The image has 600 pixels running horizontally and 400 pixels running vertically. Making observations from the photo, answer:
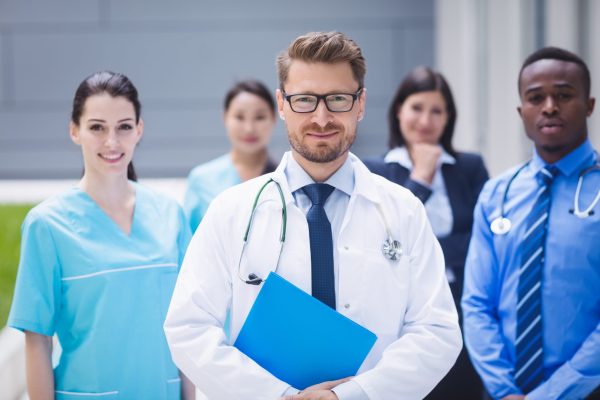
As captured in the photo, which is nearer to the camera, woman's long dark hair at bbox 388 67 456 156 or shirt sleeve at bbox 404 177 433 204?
shirt sleeve at bbox 404 177 433 204

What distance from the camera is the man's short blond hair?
157 centimetres

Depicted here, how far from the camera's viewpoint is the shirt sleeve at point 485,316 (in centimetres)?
200

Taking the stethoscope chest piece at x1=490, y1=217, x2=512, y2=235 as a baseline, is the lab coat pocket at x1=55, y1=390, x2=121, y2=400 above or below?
below

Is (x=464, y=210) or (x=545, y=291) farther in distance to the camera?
(x=464, y=210)

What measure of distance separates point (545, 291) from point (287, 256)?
769mm

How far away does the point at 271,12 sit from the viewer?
22.8 ft

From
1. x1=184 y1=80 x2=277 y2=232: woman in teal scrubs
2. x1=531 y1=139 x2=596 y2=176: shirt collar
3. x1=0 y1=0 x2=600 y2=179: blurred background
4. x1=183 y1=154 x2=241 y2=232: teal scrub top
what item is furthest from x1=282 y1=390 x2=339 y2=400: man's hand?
x1=0 y1=0 x2=600 y2=179: blurred background

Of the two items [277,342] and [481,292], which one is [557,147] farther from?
[277,342]

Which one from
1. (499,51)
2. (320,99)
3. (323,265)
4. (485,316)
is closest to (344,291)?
(323,265)

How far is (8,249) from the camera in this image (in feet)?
17.9

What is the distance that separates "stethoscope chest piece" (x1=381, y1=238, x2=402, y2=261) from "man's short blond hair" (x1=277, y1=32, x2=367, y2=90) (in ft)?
1.15

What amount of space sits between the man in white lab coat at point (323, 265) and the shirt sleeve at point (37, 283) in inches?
18.8

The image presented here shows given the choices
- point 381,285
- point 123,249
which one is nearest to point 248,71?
point 123,249

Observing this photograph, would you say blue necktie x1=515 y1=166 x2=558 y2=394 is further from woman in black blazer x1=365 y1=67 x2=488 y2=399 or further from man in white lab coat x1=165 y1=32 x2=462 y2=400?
woman in black blazer x1=365 y1=67 x2=488 y2=399
